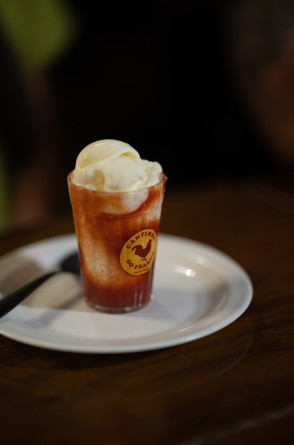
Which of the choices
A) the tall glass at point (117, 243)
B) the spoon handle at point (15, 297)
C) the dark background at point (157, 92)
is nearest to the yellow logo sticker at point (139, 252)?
the tall glass at point (117, 243)

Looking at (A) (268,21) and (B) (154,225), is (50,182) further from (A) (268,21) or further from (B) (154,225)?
(B) (154,225)

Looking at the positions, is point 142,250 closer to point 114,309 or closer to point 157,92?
point 114,309

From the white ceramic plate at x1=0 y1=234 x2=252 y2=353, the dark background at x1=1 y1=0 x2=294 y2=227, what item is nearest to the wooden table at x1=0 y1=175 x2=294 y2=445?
the white ceramic plate at x1=0 y1=234 x2=252 y2=353

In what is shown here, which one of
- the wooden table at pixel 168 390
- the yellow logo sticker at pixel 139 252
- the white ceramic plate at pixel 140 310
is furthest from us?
the yellow logo sticker at pixel 139 252

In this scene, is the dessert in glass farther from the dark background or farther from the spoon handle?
the dark background

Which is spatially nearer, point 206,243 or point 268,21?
point 206,243

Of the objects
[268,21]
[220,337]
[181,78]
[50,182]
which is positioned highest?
[268,21]

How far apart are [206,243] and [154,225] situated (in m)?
0.33

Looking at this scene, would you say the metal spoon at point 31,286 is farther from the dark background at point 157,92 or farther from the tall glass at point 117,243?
the dark background at point 157,92

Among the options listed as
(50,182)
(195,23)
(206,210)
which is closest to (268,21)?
(195,23)

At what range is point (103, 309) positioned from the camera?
0.79 metres

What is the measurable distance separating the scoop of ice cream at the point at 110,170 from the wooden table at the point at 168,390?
0.85ft

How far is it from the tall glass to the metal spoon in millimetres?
87

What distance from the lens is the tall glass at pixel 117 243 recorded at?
74cm
